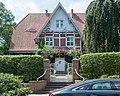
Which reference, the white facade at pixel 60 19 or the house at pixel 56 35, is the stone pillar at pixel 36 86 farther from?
the white facade at pixel 60 19

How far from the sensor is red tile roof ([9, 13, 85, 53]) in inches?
1810

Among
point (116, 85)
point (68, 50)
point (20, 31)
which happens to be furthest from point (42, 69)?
point (20, 31)

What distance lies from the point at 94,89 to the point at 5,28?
4672 centimetres

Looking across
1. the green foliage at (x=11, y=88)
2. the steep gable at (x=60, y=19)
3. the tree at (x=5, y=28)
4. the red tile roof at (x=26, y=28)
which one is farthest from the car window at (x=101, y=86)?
the tree at (x=5, y=28)

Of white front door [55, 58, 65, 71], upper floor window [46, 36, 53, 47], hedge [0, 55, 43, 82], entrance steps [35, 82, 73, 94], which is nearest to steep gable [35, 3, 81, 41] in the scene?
upper floor window [46, 36, 53, 47]

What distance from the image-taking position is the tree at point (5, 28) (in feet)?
186

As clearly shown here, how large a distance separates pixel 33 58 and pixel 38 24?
2387 centimetres

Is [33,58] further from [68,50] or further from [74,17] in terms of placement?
[74,17]

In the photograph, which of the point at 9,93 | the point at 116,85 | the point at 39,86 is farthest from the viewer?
the point at 39,86

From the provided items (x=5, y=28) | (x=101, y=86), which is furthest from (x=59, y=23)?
(x=101, y=86)

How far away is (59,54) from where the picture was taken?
4266 cm

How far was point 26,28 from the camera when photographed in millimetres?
48875

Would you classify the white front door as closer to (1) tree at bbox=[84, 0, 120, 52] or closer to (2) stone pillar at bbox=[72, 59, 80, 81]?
(1) tree at bbox=[84, 0, 120, 52]

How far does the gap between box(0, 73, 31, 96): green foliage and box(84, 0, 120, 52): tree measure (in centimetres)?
1690
